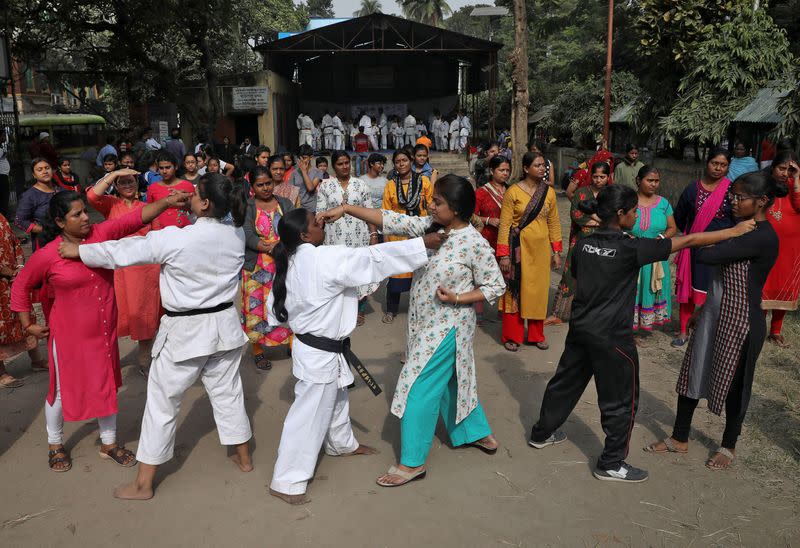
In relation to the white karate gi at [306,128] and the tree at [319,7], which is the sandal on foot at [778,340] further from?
the tree at [319,7]

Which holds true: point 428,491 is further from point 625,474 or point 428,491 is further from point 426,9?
point 426,9

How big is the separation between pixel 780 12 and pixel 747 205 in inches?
503

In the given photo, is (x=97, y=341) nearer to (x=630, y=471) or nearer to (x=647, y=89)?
(x=630, y=471)

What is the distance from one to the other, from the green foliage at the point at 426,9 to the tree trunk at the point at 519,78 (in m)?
45.8

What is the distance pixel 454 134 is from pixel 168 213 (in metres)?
17.9

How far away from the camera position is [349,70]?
1086 inches

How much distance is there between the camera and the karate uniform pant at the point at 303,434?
3.36 metres

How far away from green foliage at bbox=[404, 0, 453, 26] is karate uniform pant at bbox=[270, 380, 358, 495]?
5462 centimetres

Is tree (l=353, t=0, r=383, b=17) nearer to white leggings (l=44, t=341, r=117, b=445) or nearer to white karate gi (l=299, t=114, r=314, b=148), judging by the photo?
white karate gi (l=299, t=114, r=314, b=148)

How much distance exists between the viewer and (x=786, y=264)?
18.5ft

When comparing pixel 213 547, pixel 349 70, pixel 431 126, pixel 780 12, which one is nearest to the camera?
pixel 213 547

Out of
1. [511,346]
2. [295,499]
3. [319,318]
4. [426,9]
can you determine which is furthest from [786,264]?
[426,9]

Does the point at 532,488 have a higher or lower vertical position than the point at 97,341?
lower

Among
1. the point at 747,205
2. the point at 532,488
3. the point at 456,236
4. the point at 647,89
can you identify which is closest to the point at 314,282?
the point at 456,236
